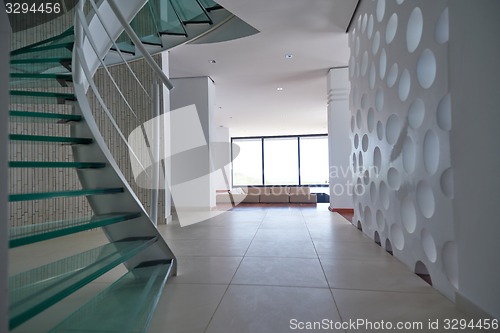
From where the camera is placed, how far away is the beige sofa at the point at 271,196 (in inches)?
285

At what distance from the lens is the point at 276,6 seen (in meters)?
3.51

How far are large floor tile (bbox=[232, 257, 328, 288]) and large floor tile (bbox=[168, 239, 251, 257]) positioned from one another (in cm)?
30

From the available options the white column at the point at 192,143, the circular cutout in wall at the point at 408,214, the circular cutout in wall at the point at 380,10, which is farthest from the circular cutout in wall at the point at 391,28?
the white column at the point at 192,143

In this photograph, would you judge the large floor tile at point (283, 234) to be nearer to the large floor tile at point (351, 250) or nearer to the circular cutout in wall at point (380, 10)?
the large floor tile at point (351, 250)

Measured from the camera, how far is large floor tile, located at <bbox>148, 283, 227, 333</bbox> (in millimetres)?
1415

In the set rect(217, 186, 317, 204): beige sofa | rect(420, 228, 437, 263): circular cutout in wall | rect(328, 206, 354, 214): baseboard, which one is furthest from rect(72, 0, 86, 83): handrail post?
rect(217, 186, 317, 204): beige sofa

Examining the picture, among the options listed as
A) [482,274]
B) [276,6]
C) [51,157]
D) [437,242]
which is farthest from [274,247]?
[51,157]

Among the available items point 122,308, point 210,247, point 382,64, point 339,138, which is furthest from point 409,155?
point 339,138

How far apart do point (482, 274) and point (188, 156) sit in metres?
5.38

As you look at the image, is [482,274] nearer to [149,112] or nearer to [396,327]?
[396,327]

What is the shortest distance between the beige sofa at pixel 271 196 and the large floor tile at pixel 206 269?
4.89 meters

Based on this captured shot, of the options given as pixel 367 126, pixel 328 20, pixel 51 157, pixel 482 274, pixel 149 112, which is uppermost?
pixel 328 20

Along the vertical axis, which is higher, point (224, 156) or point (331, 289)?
point (224, 156)

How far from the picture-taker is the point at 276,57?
16.4 ft
